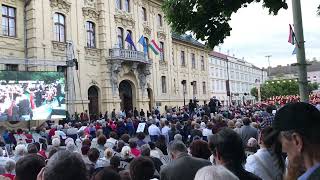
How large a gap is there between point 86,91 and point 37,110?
6888mm

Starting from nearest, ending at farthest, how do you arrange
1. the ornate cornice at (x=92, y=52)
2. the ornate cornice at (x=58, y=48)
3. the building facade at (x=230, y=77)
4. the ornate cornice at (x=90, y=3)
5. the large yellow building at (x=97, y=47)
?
the large yellow building at (x=97, y=47)
the ornate cornice at (x=58, y=48)
the ornate cornice at (x=92, y=52)
the ornate cornice at (x=90, y=3)
the building facade at (x=230, y=77)

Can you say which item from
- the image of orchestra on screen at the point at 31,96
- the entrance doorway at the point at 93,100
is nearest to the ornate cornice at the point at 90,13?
the entrance doorway at the point at 93,100

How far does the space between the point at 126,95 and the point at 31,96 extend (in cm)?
1321

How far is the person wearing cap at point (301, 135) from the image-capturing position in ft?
7.07

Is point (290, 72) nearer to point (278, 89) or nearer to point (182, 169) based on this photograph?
point (278, 89)

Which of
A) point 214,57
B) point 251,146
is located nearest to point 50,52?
point 251,146

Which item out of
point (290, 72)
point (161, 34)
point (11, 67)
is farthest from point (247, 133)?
point (290, 72)

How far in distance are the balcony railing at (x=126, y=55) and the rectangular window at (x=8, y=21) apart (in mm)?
8461

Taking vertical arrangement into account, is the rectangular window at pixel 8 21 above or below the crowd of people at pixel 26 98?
above

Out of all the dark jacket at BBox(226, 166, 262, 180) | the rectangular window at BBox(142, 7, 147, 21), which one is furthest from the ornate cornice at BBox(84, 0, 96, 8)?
the dark jacket at BBox(226, 166, 262, 180)

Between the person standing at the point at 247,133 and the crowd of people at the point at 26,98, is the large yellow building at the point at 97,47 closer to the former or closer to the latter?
the crowd of people at the point at 26,98

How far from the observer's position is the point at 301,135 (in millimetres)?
2197

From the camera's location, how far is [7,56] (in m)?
24.8

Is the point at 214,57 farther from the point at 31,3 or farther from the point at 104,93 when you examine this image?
the point at 31,3
